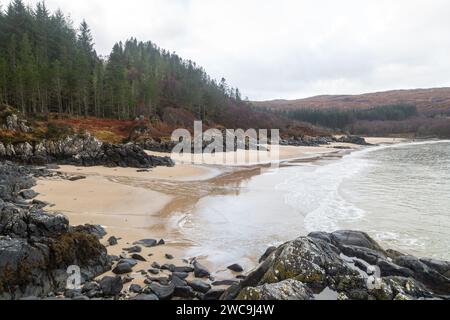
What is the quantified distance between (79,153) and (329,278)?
31232 millimetres

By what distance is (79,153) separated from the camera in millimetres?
33344

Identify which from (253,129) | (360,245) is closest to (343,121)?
(253,129)

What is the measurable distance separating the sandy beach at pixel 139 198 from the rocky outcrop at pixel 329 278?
2625 mm

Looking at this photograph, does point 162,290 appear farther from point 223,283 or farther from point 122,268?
point 122,268

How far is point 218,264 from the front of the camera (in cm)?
1079

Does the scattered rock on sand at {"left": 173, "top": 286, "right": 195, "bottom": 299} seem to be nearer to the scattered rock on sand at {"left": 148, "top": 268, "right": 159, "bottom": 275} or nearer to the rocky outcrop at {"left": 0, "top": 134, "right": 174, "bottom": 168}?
the scattered rock on sand at {"left": 148, "top": 268, "right": 159, "bottom": 275}

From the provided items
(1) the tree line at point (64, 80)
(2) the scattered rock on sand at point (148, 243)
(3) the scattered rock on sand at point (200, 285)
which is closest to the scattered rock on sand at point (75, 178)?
(2) the scattered rock on sand at point (148, 243)

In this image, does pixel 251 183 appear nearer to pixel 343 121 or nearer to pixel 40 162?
pixel 40 162

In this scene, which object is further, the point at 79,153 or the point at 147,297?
the point at 79,153

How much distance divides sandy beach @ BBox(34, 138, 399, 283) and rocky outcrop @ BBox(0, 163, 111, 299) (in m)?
1.47

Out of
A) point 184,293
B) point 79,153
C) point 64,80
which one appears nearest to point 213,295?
point 184,293

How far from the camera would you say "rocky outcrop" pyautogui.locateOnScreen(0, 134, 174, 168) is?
3134 centimetres

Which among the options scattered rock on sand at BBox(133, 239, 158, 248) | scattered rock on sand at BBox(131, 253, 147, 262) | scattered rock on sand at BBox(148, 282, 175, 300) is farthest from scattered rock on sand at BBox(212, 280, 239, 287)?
scattered rock on sand at BBox(133, 239, 158, 248)
